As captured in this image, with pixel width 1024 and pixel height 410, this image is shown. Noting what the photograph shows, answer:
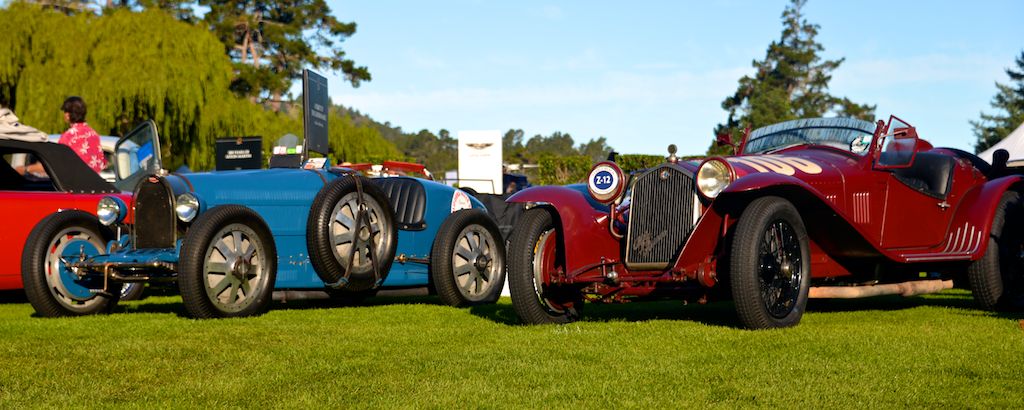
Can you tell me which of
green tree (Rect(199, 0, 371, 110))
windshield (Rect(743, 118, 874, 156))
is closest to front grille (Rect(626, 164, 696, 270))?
windshield (Rect(743, 118, 874, 156))

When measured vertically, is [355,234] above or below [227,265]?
above

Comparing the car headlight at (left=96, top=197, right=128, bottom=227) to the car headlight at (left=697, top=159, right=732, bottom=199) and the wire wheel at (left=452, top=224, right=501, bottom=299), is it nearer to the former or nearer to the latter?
the wire wheel at (left=452, top=224, right=501, bottom=299)

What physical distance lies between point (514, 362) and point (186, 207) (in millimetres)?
3814

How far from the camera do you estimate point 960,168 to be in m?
8.98

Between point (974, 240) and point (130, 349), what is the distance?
5.88 m

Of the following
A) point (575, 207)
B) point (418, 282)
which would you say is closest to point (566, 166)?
point (418, 282)

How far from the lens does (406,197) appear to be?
33.6ft

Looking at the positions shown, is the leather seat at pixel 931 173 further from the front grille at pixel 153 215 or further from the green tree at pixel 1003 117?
the green tree at pixel 1003 117

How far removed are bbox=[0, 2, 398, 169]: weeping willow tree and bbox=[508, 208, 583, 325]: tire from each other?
25.8m

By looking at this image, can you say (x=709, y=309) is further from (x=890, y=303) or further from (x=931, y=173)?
(x=931, y=173)

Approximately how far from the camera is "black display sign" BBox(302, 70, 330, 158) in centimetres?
1275

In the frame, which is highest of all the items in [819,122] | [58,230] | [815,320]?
[819,122]

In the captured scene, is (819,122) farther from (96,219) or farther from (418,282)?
(96,219)

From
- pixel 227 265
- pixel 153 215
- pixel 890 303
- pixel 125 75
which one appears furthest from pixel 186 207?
pixel 125 75
